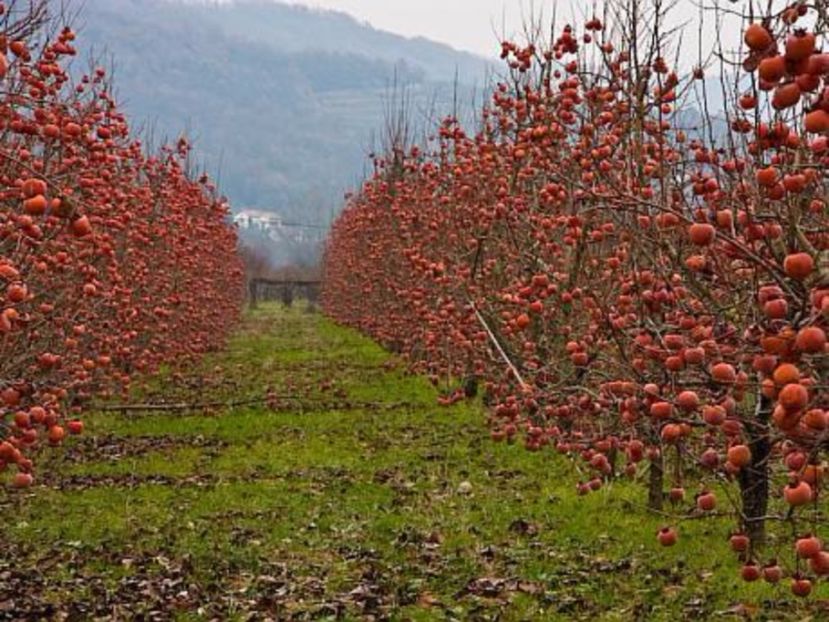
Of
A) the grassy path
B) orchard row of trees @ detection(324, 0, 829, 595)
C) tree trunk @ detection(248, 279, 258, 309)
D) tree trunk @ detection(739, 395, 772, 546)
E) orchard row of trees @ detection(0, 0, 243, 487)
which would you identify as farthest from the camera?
tree trunk @ detection(248, 279, 258, 309)

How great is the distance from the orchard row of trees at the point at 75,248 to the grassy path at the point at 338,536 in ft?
2.96

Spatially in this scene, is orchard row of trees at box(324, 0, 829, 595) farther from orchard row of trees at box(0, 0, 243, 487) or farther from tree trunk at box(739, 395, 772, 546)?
orchard row of trees at box(0, 0, 243, 487)

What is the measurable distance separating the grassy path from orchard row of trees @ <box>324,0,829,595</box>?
0.51 m

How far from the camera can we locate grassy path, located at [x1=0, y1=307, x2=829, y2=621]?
6.96 meters

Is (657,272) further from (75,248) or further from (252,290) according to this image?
(252,290)

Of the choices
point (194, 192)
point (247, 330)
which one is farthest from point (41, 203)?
point (247, 330)

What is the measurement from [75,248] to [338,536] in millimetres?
4256

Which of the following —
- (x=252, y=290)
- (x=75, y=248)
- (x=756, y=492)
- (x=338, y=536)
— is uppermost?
(x=75, y=248)

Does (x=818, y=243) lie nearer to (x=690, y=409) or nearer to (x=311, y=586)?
(x=690, y=409)

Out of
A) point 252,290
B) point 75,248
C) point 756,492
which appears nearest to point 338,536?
point 756,492

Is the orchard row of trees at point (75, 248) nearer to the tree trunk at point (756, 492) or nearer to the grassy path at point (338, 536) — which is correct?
the grassy path at point (338, 536)

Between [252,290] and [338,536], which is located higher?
[252,290]

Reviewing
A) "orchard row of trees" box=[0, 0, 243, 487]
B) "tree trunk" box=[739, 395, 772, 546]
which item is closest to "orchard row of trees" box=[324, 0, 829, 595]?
"tree trunk" box=[739, 395, 772, 546]

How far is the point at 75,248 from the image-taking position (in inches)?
423
